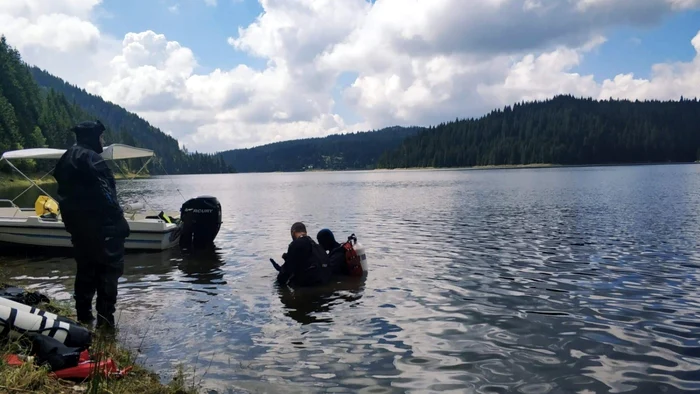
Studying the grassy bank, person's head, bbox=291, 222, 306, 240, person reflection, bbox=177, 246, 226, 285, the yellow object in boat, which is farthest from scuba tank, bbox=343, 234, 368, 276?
the yellow object in boat

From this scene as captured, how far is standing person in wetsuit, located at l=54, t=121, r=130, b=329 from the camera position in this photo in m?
8.12

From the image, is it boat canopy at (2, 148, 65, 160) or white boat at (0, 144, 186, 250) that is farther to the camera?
white boat at (0, 144, 186, 250)

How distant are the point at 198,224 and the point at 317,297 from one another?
369 inches

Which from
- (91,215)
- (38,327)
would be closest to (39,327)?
(38,327)

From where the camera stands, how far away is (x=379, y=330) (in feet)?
30.5

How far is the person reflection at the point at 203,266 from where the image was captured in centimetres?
1419

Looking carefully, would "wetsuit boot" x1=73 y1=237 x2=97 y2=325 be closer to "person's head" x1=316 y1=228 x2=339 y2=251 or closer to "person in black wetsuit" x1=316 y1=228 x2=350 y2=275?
"person in black wetsuit" x1=316 y1=228 x2=350 y2=275

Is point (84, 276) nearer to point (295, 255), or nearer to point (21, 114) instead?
point (295, 255)

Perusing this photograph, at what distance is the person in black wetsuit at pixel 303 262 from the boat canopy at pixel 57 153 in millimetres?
8254

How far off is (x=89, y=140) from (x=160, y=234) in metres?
10.5

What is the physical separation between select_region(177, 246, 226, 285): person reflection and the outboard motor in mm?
483

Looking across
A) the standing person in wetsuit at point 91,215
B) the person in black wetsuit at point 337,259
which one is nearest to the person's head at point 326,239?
the person in black wetsuit at point 337,259

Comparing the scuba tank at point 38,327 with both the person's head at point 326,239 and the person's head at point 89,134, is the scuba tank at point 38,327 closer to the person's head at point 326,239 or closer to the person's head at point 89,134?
the person's head at point 89,134

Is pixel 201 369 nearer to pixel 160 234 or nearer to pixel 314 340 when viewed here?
pixel 314 340
